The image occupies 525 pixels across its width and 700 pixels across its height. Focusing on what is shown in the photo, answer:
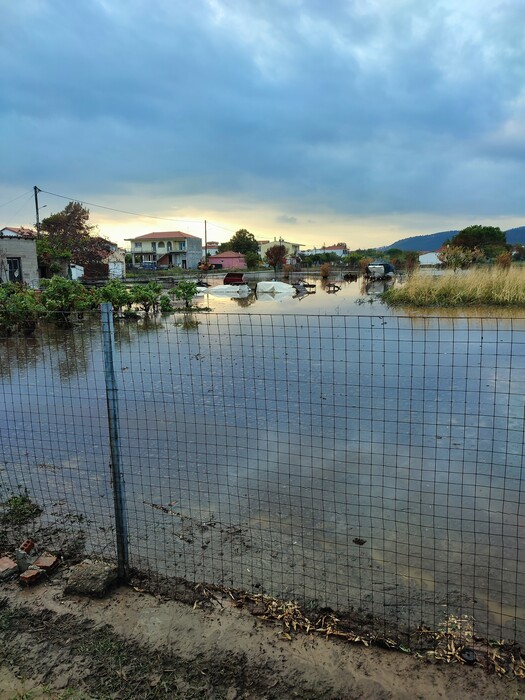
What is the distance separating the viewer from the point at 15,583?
3.09 metres

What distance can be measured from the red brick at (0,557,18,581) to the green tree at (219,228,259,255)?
302 feet

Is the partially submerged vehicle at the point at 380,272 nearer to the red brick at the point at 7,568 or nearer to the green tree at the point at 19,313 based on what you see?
the green tree at the point at 19,313

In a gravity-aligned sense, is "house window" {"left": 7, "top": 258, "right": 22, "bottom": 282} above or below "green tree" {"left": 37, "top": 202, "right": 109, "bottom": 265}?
below

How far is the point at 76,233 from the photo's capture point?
162ft

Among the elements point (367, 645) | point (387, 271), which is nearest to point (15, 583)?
point (367, 645)

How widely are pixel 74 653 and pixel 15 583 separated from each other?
2.93 feet

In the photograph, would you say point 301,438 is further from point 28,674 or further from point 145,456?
point 28,674

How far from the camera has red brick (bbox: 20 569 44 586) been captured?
3066 millimetres

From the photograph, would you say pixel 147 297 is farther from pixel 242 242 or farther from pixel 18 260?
pixel 242 242

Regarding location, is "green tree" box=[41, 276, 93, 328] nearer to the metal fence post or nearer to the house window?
the house window

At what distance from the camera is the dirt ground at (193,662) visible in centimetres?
224

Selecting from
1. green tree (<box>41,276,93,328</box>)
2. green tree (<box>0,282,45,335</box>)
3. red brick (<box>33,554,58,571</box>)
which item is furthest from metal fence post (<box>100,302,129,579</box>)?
green tree (<box>41,276,93,328</box>)

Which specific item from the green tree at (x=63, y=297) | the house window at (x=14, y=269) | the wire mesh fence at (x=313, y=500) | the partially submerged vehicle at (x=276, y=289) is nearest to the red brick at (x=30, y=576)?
the wire mesh fence at (x=313, y=500)

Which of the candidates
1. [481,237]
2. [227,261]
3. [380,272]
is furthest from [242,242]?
[380,272]
